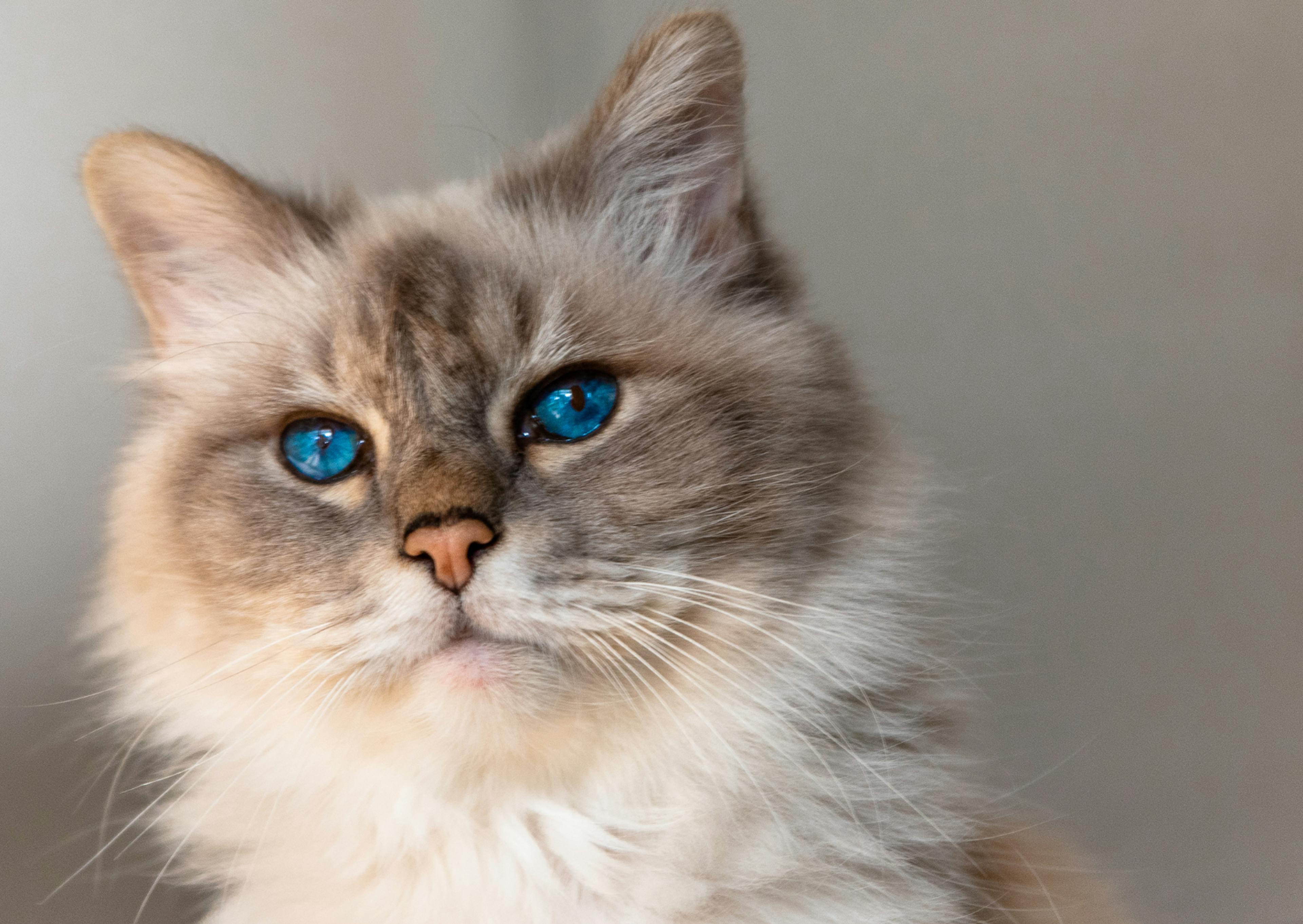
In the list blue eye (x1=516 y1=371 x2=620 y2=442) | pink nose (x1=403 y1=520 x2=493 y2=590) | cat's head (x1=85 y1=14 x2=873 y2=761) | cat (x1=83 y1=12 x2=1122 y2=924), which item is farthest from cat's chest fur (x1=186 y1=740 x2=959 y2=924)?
blue eye (x1=516 y1=371 x2=620 y2=442)

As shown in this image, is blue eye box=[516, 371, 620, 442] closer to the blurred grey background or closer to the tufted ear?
the tufted ear

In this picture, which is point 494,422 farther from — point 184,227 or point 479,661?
point 184,227

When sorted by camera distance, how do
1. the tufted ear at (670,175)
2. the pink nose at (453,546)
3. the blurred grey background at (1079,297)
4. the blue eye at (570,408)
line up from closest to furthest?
1. the pink nose at (453,546)
2. the blue eye at (570,408)
3. the tufted ear at (670,175)
4. the blurred grey background at (1079,297)

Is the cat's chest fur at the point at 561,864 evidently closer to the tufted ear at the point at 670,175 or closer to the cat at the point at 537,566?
the cat at the point at 537,566

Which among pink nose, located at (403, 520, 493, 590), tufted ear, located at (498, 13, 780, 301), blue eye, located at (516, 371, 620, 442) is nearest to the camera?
pink nose, located at (403, 520, 493, 590)

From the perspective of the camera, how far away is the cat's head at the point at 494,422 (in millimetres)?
921

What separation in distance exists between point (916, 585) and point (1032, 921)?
1.43 ft

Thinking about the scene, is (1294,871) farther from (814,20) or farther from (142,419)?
(142,419)

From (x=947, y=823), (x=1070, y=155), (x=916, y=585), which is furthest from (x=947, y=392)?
(x=947, y=823)

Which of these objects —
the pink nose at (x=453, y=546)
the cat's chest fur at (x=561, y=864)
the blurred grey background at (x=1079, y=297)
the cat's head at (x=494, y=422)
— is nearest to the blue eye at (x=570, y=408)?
the cat's head at (x=494, y=422)

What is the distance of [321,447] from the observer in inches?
42.3

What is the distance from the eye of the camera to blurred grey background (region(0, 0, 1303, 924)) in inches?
77.9

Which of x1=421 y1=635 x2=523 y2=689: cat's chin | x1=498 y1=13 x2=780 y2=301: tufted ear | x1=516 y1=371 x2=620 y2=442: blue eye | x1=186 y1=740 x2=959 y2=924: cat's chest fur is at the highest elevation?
x1=498 y1=13 x2=780 y2=301: tufted ear

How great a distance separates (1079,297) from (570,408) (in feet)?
4.73
